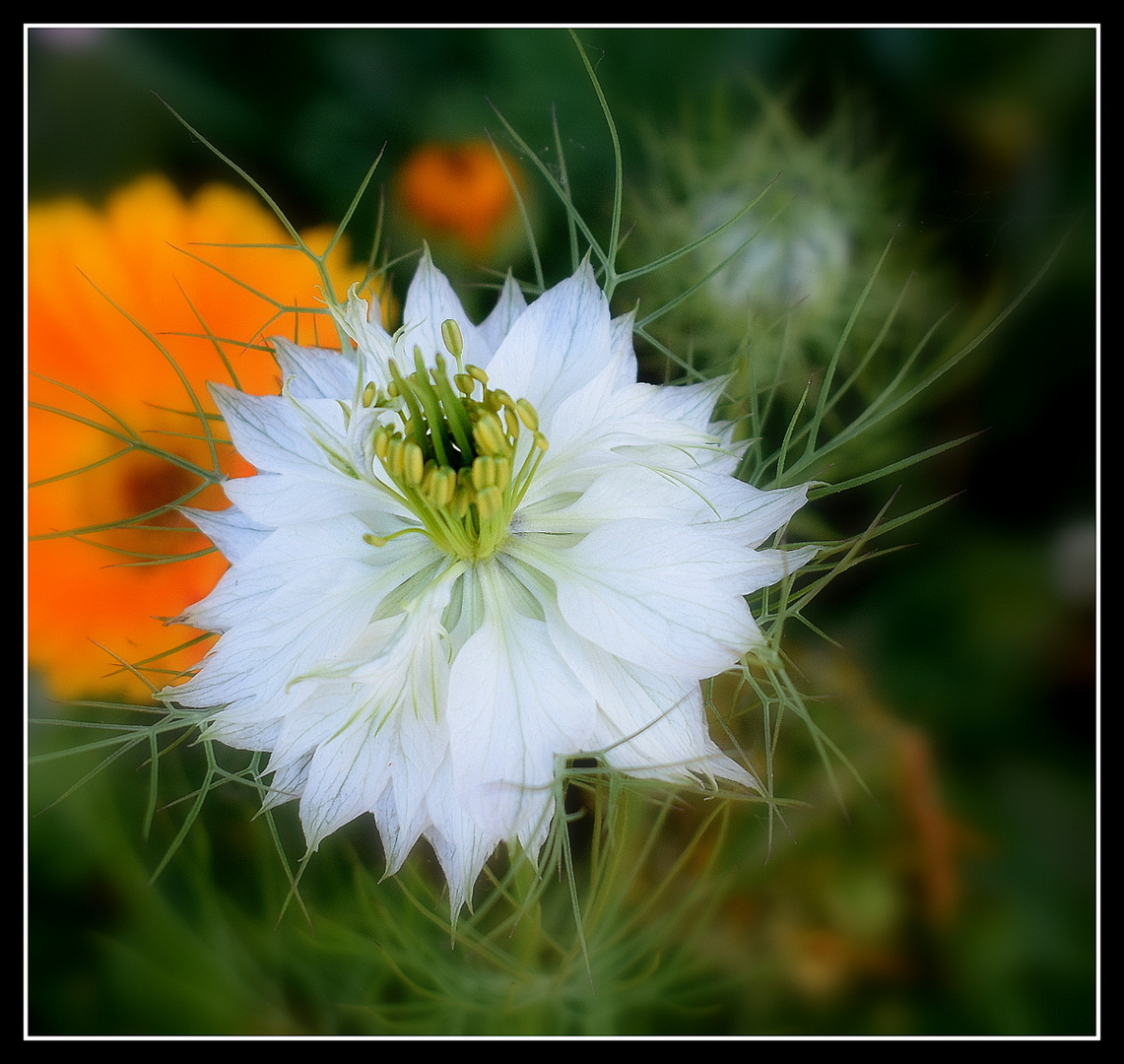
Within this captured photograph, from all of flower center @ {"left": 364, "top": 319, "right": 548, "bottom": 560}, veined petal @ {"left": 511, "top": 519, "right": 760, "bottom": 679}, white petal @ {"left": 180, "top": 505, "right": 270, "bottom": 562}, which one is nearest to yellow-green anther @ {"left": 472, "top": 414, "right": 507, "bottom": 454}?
flower center @ {"left": 364, "top": 319, "right": 548, "bottom": 560}

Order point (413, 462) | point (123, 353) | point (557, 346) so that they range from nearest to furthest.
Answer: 1. point (413, 462)
2. point (557, 346)
3. point (123, 353)

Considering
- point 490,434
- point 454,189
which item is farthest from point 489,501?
point 454,189

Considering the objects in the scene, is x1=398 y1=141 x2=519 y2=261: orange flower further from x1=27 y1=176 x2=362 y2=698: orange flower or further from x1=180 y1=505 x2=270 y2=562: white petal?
x1=180 y1=505 x2=270 y2=562: white petal

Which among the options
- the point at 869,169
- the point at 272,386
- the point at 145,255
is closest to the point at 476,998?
the point at 272,386

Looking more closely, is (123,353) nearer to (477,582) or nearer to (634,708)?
(477,582)

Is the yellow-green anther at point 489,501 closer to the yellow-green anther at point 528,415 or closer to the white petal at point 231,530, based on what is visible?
the yellow-green anther at point 528,415

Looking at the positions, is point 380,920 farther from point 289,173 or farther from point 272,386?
point 289,173
